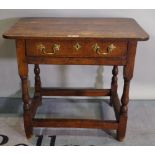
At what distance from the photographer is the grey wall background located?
166 cm

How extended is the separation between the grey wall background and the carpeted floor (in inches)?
4.2

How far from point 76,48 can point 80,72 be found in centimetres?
66

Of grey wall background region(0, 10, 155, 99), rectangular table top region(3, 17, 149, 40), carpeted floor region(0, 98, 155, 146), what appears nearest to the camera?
rectangular table top region(3, 17, 149, 40)

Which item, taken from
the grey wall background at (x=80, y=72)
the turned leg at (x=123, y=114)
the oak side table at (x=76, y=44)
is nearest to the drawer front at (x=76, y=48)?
the oak side table at (x=76, y=44)

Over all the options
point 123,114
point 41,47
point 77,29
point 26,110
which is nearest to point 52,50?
point 41,47

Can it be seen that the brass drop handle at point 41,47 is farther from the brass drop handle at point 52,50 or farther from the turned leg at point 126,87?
the turned leg at point 126,87

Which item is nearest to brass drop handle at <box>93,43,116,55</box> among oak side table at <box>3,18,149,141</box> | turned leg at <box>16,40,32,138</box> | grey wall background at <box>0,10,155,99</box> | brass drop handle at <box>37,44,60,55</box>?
oak side table at <box>3,18,149,141</box>

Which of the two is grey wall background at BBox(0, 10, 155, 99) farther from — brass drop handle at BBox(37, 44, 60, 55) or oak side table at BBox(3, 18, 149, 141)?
brass drop handle at BBox(37, 44, 60, 55)

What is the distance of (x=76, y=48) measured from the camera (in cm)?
119

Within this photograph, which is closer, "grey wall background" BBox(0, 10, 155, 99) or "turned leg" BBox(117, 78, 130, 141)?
"turned leg" BBox(117, 78, 130, 141)

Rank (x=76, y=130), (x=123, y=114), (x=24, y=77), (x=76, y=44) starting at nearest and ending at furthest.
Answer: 1. (x=76, y=44)
2. (x=24, y=77)
3. (x=123, y=114)
4. (x=76, y=130)

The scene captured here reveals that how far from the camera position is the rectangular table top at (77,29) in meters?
1.15

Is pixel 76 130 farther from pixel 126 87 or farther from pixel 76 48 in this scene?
pixel 76 48
